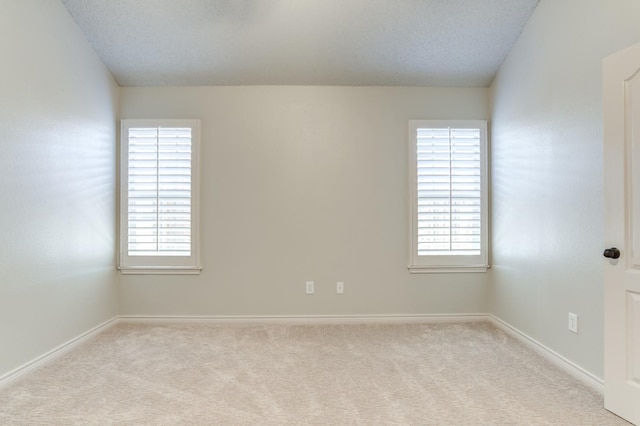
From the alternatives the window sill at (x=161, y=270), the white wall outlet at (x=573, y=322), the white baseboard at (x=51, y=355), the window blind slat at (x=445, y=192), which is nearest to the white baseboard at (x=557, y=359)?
the white wall outlet at (x=573, y=322)

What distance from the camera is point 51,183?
3014mm

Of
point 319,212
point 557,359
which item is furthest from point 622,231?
point 319,212

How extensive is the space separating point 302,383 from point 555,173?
251 centimetres

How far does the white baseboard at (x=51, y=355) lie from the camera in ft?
8.37

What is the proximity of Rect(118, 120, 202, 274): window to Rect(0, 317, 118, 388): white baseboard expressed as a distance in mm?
629

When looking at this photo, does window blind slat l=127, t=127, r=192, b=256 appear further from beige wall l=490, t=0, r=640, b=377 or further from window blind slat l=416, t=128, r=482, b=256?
beige wall l=490, t=0, r=640, b=377

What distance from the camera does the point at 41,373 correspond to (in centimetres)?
273

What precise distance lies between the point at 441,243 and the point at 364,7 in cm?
242

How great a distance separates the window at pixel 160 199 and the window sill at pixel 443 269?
232 cm

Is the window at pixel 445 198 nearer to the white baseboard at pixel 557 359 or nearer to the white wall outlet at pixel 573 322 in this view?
the white baseboard at pixel 557 359

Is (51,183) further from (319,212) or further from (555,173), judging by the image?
(555,173)

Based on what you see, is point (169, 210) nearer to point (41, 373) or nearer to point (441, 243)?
point (41, 373)

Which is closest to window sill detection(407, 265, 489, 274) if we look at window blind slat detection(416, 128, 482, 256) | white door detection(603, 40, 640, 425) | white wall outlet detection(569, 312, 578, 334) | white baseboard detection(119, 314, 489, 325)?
window blind slat detection(416, 128, 482, 256)

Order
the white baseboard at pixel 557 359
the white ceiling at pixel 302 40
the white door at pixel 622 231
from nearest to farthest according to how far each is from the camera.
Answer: the white door at pixel 622 231 → the white baseboard at pixel 557 359 → the white ceiling at pixel 302 40
